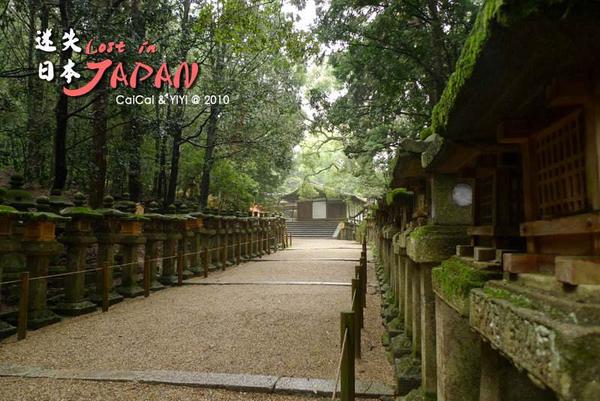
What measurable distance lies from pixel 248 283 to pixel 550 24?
9864 millimetres

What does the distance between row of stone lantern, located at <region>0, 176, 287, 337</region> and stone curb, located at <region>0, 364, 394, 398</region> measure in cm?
187

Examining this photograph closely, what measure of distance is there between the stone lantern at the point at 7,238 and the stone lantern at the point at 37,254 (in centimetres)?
22

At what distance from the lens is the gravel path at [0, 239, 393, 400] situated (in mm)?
4832

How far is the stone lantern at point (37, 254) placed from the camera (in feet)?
20.6

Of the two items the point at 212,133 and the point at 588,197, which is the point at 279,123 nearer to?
the point at 212,133

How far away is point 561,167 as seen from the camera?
1697mm

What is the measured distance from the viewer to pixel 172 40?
10.7m

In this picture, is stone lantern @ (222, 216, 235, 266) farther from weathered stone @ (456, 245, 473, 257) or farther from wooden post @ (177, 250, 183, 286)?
weathered stone @ (456, 245, 473, 257)

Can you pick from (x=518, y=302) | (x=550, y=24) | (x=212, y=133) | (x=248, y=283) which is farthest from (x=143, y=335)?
(x=212, y=133)

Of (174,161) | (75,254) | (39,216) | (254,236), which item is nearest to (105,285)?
(75,254)

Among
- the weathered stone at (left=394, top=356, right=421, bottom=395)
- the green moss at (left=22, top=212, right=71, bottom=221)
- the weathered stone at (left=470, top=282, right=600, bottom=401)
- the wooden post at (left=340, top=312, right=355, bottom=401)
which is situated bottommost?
the weathered stone at (left=394, top=356, right=421, bottom=395)

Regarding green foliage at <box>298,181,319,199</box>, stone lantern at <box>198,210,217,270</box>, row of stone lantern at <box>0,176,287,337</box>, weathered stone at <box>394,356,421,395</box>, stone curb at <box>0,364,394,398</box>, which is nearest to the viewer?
weathered stone at <box>394,356,421,395</box>

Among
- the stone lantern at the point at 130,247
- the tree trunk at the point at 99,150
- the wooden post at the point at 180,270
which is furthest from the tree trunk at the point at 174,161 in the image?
the stone lantern at the point at 130,247

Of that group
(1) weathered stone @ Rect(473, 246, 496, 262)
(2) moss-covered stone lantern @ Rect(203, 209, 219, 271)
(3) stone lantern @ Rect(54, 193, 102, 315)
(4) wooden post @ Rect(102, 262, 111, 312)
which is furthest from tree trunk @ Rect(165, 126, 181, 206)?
(1) weathered stone @ Rect(473, 246, 496, 262)
